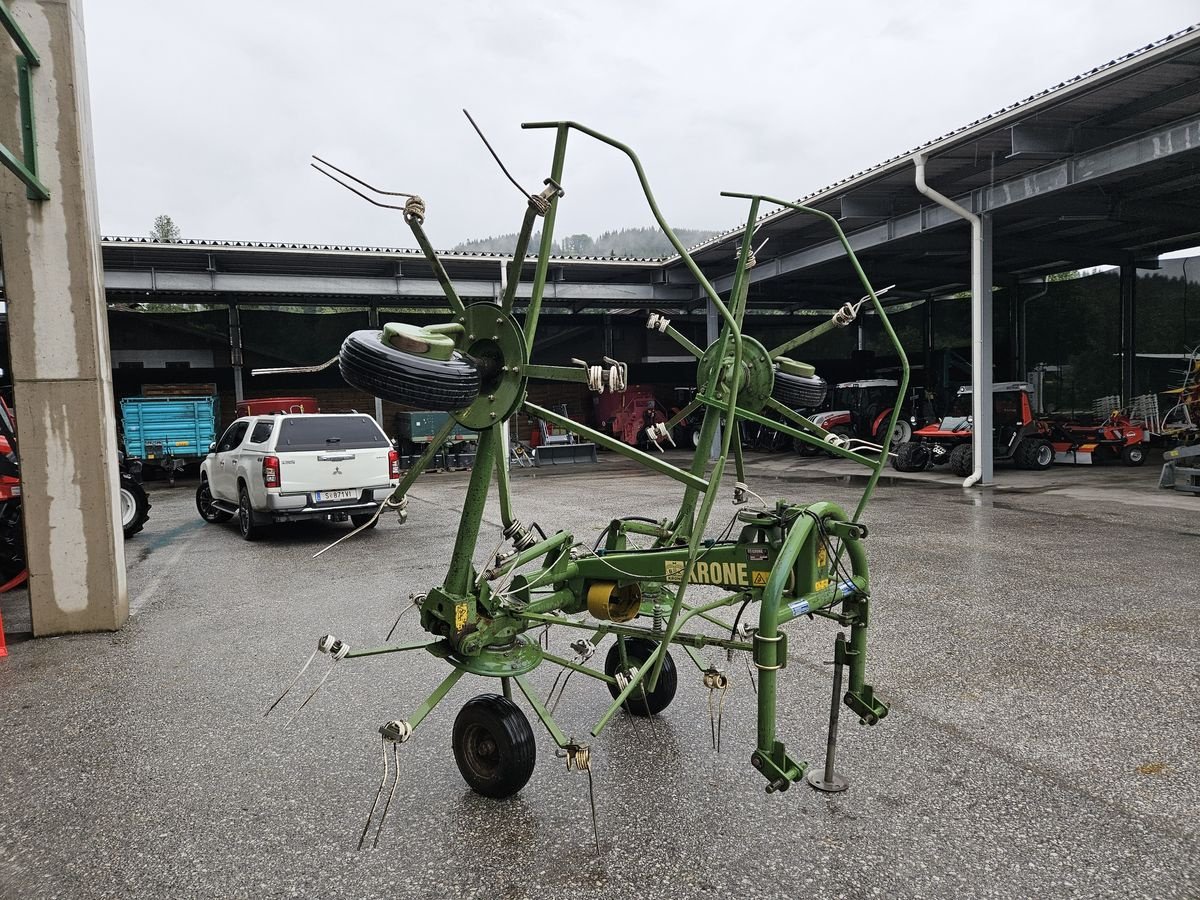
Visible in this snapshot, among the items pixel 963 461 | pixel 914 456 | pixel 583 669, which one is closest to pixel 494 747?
pixel 583 669

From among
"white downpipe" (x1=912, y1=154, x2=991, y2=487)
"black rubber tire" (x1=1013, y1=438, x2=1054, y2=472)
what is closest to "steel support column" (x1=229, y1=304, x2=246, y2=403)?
"white downpipe" (x1=912, y1=154, x2=991, y2=487)

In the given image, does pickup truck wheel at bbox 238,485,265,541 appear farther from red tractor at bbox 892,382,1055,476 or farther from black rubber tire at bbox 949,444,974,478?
black rubber tire at bbox 949,444,974,478

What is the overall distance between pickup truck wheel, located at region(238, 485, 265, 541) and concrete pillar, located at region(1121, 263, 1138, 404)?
22075mm

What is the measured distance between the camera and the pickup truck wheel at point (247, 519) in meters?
10.3

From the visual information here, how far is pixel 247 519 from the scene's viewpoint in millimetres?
10453

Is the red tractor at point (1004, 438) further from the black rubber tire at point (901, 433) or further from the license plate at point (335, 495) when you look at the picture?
the license plate at point (335, 495)

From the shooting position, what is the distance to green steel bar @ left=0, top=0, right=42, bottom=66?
4731 mm

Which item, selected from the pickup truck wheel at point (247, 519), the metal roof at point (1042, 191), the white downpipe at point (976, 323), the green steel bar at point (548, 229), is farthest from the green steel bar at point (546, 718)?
the white downpipe at point (976, 323)

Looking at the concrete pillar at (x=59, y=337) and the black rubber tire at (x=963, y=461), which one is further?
the black rubber tire at (x=963, y=461)

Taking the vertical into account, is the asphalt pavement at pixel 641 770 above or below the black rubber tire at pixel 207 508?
below

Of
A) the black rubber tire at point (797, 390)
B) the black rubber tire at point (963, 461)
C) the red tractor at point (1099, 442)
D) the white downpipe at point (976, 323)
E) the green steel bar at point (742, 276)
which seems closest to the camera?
the green steel bar at point (742, 276)

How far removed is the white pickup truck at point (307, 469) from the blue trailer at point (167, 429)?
998cm

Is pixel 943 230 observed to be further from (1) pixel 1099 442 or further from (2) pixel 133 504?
(2) pixel 133 504

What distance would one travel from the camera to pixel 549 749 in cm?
379
